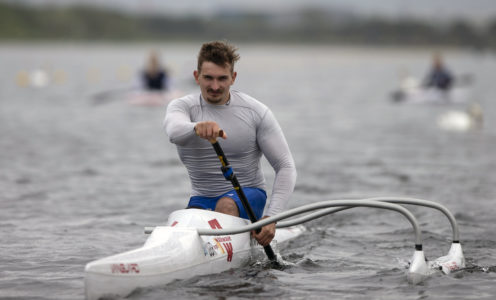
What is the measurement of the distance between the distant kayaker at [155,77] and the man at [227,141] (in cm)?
1856

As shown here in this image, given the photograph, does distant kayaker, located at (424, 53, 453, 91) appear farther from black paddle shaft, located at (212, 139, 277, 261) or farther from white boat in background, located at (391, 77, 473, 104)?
black paddle shaft, located at (212, 139, 277, 261)

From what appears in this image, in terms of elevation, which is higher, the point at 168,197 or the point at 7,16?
the point at 7,16

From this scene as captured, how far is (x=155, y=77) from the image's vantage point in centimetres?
2634

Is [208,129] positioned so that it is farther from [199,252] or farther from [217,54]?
[199,252]

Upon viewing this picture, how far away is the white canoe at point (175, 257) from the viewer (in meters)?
6.05

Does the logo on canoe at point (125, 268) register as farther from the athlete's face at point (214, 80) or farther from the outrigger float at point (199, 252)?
the athlete's face at point (214, 80)

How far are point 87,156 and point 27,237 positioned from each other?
761 cm

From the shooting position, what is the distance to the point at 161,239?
262 inches

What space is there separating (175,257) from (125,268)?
1.81 ft

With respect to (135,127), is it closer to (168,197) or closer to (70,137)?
(70,137)

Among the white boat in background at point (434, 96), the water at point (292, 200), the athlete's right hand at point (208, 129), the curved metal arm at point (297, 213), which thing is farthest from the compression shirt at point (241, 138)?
the white boat in background at point (434, 96)

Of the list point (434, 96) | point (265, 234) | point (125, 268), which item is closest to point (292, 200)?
point (265, 234)

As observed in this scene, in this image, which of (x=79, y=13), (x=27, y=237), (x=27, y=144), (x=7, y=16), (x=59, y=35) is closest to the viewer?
(x=27, y=237)

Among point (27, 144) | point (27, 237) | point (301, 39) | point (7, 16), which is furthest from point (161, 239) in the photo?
point (301, 39)
